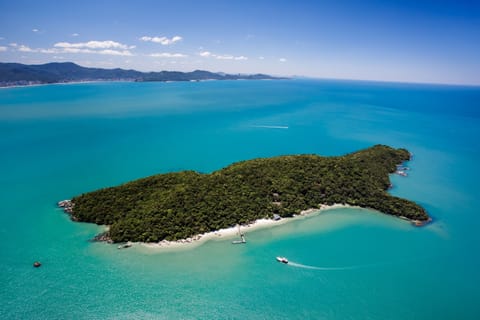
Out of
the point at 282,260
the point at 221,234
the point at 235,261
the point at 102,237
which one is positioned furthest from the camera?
the point at 221,234

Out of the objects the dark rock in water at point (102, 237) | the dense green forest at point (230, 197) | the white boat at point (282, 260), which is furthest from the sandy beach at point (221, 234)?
the white boat at point (282, 260)

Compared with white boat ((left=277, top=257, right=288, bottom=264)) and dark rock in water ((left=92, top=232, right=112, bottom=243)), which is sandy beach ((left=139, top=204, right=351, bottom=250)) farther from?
white boat ((left=277, top=257, right=288, bottom=264))

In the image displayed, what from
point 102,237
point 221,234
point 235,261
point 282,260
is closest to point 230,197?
point 221,234

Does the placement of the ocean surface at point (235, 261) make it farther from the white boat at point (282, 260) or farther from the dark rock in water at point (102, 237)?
the dark rock in water at point (102, 237)

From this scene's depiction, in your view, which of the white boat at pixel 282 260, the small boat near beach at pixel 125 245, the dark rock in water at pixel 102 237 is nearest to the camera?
Result: the white boat at pixel 282 260

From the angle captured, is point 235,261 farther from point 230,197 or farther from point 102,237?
point 102,237

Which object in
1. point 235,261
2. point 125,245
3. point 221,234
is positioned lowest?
point 235,261

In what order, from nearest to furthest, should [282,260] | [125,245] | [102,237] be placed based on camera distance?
[282,260], [125,245], [102,237]

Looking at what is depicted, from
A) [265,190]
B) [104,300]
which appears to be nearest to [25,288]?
[104,300]
